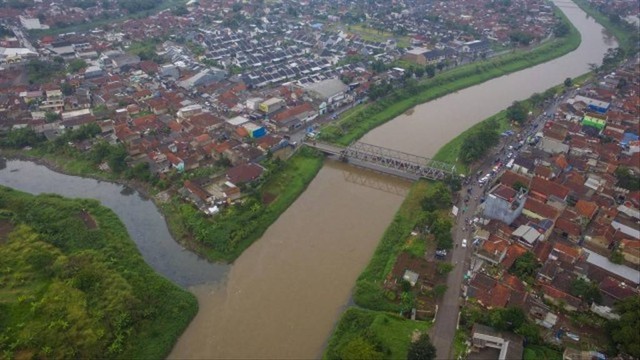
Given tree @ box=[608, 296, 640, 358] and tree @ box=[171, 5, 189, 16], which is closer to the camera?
tree @ box=[608, 296, 640, 358]

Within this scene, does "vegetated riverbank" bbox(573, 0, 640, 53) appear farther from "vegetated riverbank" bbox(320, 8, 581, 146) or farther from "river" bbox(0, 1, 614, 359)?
"river" bbox(0, 1, 614, 359)

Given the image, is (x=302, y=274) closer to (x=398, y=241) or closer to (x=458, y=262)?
(x=398, y=241)

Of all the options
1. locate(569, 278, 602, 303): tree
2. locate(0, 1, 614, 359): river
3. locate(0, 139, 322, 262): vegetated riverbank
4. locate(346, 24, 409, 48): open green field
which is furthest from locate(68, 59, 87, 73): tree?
locate(569, 278, 602, 303): tree

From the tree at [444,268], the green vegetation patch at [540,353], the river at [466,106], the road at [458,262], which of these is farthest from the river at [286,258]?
the green vegetation patch at [540,353]

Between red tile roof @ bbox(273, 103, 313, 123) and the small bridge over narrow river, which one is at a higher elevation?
red tile roof @ bbox(273, 103, 313, 123)

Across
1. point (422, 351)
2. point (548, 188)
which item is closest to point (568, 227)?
point (548, 188)

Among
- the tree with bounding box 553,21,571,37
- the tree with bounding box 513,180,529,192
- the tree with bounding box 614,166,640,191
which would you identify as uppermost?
the tree with bounding box 513,180,529,192

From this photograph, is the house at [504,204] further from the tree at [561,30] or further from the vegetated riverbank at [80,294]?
the tree at [561,30]
